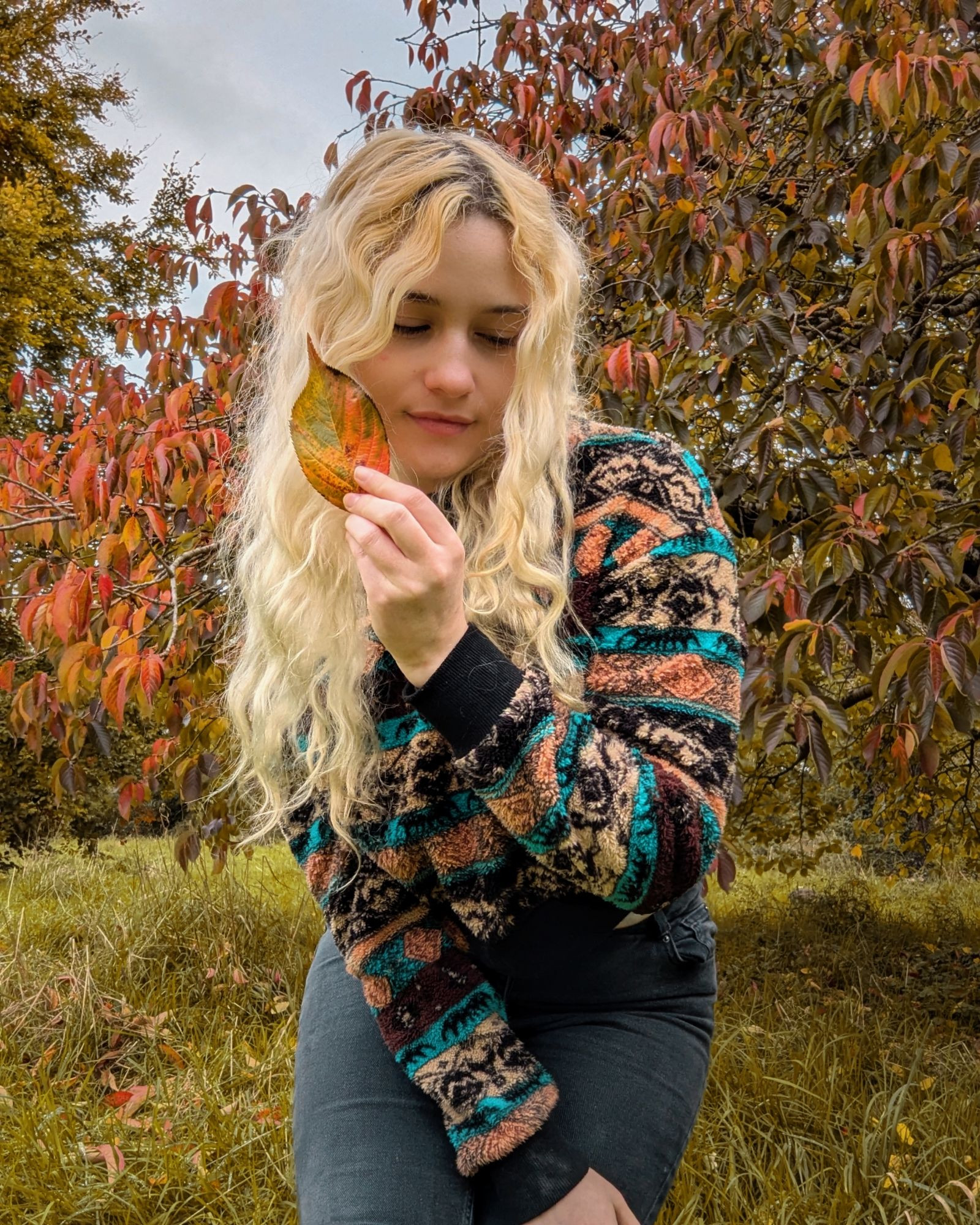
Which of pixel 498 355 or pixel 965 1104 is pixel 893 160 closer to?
pixel 498 355

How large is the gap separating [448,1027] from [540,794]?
48 cm

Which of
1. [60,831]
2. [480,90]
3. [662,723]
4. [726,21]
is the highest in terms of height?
[480,90]

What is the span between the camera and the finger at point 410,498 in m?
1.02

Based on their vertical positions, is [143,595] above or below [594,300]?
below

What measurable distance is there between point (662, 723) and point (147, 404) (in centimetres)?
230

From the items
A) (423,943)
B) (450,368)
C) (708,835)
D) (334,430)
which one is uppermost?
(450,368)

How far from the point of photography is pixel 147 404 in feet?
9.61

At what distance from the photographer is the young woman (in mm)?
1140

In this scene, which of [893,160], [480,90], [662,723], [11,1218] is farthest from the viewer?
[480,90]

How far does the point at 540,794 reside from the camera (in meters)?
1.09

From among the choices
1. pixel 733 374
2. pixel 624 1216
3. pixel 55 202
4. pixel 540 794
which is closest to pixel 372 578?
pixel 540 794

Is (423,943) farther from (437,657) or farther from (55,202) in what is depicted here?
(55,202)

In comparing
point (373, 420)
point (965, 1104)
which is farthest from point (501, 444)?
point (965, 1104)

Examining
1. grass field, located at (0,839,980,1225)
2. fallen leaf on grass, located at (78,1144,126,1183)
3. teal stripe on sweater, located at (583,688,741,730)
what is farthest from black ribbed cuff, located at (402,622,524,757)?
fallen leaf on grass, located at (78,1144,126,1183)
